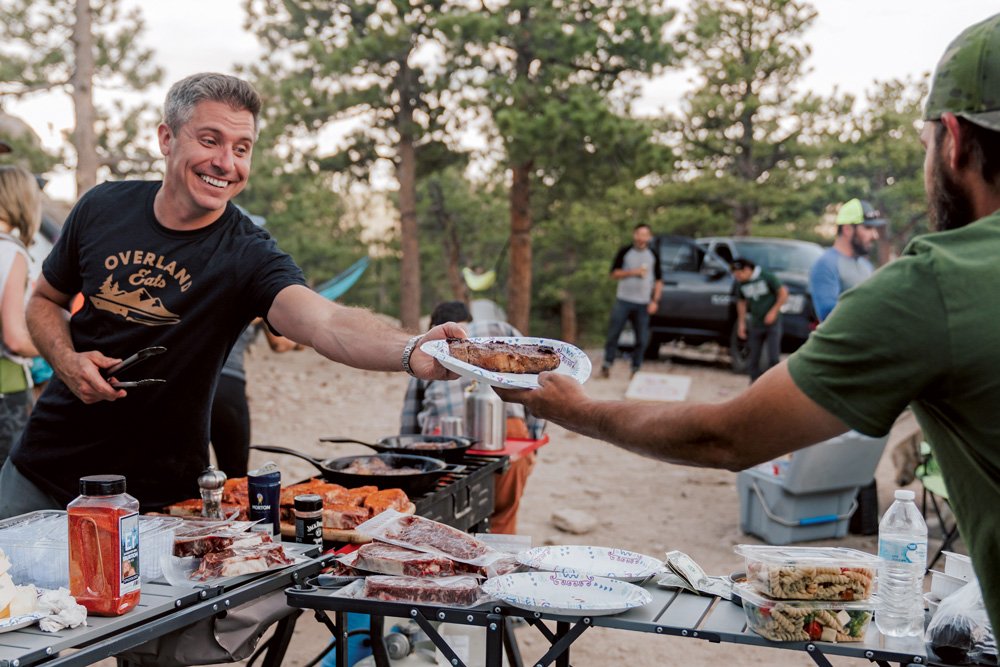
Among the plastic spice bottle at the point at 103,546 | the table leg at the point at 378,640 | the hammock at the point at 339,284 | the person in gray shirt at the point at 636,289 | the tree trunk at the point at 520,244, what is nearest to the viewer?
the plastic spice bottle at the point at 103,546

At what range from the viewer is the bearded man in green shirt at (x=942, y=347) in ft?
4.45

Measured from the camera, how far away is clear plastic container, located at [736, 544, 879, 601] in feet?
6.93

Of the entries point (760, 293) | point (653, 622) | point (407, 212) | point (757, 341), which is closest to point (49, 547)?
point (653, 622)

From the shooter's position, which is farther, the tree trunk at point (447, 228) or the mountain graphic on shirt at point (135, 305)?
the tree trunk at point (447, 228)

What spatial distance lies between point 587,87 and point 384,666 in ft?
46.4

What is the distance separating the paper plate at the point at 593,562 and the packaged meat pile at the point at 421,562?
0.24 ft

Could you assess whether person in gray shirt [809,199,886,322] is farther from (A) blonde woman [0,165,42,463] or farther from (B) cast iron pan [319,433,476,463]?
(A) blonde woman [0,165,42,463]

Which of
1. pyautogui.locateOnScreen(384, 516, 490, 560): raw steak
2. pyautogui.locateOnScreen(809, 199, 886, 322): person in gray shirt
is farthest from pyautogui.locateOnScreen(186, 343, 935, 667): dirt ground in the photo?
pyautogui.locateOnScreen(384, 516, 490, 560): raw steak

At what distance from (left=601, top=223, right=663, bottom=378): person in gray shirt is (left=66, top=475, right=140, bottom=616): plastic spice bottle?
1108 cm

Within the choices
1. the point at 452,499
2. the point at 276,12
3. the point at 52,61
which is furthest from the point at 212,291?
the point at 52,61

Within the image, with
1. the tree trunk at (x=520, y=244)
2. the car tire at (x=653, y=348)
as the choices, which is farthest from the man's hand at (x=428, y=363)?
the tree trunk at (x=520, y=244)

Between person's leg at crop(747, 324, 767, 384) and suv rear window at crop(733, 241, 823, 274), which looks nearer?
person's leg at crop(747, 324, 767, 384)

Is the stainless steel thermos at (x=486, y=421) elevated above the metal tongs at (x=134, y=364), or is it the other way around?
the metal tongs at (x=134, y=364)

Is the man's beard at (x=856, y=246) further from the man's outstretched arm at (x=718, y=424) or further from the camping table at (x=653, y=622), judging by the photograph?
the man's outstretched arm at (x=718, y=424)
